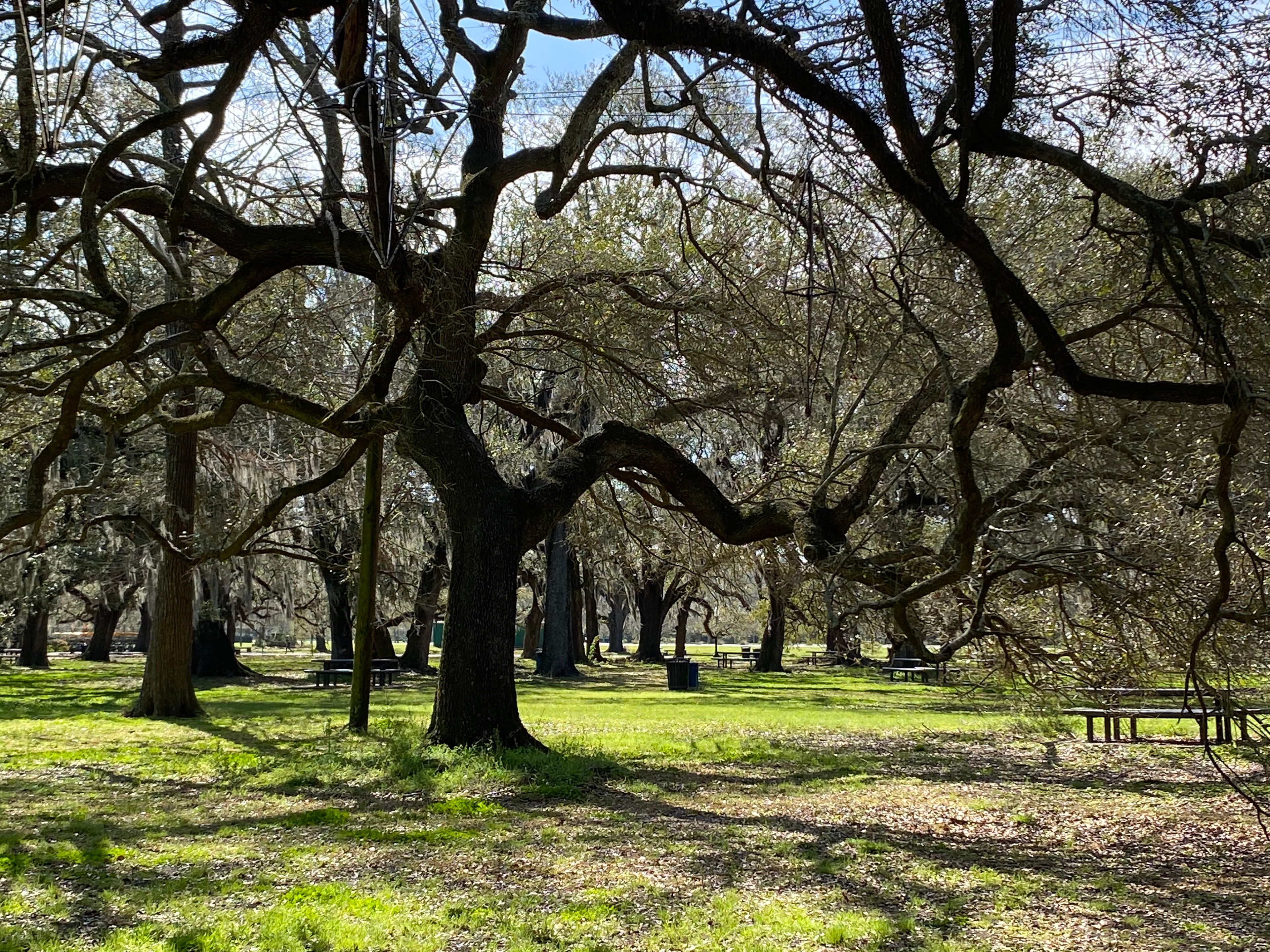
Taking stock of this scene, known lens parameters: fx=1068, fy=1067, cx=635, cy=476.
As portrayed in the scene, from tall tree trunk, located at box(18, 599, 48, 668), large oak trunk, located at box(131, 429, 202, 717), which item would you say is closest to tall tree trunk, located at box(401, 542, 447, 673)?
large oak trunk, located at box(131, 429, 202, 717)

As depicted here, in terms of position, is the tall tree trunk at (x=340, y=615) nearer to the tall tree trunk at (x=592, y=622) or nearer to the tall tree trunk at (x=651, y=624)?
the tall tree trunk at (x=592, y=622)

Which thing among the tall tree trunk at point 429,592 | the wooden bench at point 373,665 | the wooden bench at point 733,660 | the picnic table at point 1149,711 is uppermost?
the tall tree trunk at point 429,592

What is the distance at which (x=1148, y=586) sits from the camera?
23.4ft

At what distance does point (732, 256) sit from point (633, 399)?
1975 mm

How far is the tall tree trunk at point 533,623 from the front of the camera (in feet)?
109

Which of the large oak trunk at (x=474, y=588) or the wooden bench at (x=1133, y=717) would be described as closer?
the large oak trunk at (x=474, y=588)

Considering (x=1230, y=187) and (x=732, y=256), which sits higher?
(x=732, y=256)

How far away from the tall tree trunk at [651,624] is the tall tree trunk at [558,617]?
7.85 metres

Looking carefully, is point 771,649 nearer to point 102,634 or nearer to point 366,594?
point 102,634

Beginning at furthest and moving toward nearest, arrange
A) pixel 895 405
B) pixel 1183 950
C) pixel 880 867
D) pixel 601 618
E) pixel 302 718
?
pixel 601 618 < pixel 302 718 < pixel 895 405 < pixel 880 867 < pixel 1183 950

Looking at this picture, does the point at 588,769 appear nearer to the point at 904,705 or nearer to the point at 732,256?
the point at 732,256

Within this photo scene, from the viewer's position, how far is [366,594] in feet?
38.2

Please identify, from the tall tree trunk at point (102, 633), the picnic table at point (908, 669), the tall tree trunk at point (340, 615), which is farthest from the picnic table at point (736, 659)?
the tall tree trunk at point (102, 633)

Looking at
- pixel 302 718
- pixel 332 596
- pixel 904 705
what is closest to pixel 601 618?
pixel 332 596
